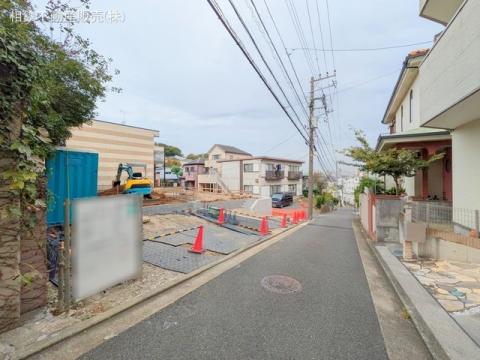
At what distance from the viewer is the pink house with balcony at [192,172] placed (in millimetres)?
39594

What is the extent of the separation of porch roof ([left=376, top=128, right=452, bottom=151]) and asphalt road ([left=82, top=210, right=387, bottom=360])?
20.1ft

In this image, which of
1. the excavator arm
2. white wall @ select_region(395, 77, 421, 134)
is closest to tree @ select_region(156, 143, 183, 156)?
the excavator arm

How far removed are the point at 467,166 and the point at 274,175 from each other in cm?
2770

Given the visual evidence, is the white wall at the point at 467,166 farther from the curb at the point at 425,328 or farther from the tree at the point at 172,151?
the tree at the point at 172,151

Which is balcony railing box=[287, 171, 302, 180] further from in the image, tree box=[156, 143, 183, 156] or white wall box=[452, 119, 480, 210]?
tree box=[156, 143, 183, 156]

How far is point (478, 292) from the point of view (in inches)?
174

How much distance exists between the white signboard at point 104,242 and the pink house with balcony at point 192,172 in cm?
3430

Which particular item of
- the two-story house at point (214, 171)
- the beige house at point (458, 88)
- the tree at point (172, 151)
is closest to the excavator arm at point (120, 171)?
the beige house at point (458, 88)

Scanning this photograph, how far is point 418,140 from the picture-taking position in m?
9.01

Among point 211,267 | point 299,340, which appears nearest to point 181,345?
point 299,340

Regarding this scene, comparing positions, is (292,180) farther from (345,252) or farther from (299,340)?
(299,340)

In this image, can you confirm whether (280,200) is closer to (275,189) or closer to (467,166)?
(275,189)

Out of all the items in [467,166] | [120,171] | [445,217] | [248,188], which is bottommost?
[445,217]

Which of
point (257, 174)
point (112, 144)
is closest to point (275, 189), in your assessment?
point (257, 174)
